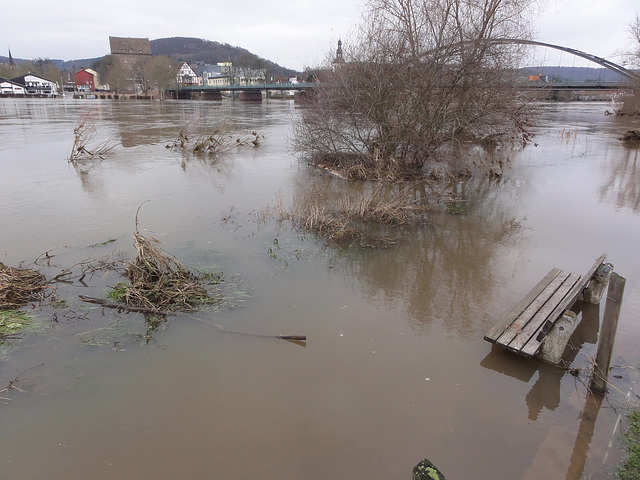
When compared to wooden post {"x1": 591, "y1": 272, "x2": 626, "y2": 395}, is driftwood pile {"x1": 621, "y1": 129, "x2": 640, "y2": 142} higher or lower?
higher

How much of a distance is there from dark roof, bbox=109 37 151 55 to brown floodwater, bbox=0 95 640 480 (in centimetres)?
15885

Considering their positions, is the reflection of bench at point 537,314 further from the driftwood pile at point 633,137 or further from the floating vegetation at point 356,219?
the driftwood pile at point 633,137

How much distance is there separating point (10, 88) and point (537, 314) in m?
114

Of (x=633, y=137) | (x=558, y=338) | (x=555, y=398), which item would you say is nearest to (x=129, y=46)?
(x=633, y=137)

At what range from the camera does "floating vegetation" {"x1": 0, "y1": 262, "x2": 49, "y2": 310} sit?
556 cm

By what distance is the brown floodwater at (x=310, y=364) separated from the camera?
3629 millimetres

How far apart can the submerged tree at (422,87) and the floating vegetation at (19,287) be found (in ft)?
32.0

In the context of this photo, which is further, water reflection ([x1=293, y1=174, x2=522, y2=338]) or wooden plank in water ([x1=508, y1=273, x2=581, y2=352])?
water reflection ([x1=293, y1=174, x2=522, y2=338])

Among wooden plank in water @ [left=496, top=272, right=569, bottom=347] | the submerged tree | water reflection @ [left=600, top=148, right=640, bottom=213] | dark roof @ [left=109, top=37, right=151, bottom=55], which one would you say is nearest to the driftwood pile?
water reflection @ [left=600, top=148, right=640, bottom=213]

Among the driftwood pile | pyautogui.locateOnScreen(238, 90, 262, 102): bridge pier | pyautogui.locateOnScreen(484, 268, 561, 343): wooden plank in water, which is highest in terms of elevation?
pyautogui.locateOnScreen(238, 90, 262, 102): bridge pier

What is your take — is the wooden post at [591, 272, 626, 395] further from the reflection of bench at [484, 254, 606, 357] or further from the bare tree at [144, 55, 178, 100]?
the bare tree at [144, 55, 178, 100]

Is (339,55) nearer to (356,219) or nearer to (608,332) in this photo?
(356,219)

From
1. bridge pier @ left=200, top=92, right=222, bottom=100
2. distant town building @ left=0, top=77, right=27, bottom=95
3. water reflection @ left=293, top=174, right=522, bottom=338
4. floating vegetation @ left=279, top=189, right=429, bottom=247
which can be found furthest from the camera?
bridge pier @ left=200, top=92, right=222, bottom=100

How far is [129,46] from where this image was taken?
144 m
